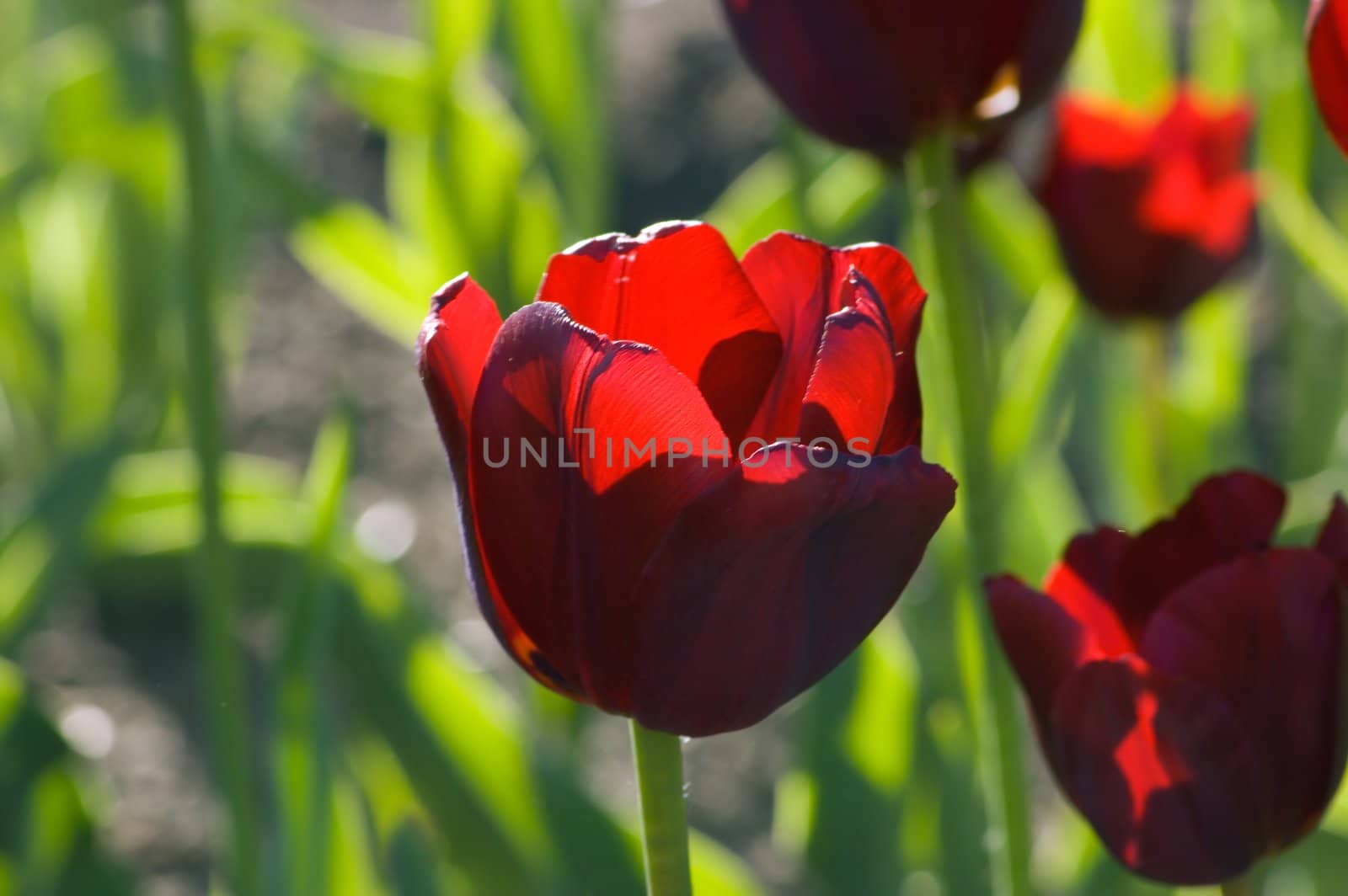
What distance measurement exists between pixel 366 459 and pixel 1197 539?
1096mm

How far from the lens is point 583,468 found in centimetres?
26

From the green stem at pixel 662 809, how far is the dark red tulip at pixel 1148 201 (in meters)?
0.46

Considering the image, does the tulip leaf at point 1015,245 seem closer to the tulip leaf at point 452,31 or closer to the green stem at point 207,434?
the tulip leaf at point 452,31

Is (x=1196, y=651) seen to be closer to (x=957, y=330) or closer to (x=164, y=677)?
(x=957, y=330)

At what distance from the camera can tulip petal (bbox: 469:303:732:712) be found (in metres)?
0.25

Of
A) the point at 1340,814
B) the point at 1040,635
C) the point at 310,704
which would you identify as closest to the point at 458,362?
the point at 1040,635

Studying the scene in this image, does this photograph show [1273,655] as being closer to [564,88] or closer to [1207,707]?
[1207,707]

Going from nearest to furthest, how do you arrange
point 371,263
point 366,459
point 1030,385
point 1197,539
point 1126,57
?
point 1197,539 → point 1030,385 → point 371,263 → point 1126,57 → point 366,459

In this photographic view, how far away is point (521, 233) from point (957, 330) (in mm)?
441

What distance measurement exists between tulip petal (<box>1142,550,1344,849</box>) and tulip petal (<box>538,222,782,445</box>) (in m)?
0.10

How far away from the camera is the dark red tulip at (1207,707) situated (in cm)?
32

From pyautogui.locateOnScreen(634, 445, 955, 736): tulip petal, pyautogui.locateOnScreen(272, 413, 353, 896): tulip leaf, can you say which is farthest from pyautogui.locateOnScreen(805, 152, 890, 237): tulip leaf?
pyautogui.locateOnScreen(634, 445, 955, 736): tulip petal

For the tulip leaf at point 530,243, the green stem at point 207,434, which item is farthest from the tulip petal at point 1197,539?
the tulip leaf at point 530,243

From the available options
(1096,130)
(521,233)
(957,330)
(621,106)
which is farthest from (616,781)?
(621,106)
